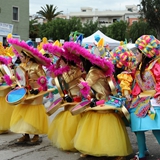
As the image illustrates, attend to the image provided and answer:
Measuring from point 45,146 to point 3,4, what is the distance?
2443 cm

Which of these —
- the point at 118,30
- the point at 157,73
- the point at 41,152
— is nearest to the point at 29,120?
the point at 41,152

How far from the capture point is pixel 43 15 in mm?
50125

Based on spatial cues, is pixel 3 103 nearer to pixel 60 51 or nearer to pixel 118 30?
pixel 60 51

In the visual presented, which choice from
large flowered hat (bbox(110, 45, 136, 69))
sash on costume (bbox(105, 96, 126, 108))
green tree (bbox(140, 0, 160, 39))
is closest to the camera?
sash on costume (bbox(105, 96, 126, 108))

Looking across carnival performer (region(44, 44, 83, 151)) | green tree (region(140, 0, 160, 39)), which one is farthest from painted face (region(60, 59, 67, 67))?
green tree (region(140, 0, 160, 39))

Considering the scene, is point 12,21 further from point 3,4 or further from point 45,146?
point 45,146

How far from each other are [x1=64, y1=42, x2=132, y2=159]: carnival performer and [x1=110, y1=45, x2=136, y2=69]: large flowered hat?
0.38 meters

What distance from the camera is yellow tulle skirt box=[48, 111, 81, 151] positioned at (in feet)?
17.0

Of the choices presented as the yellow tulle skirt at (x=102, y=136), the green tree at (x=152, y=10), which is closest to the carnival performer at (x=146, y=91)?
the yellow tulle skirt at (x=102, y=136)

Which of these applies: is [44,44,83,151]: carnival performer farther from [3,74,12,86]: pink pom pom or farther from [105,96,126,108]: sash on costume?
[3,74,12,86]: pink pom pom

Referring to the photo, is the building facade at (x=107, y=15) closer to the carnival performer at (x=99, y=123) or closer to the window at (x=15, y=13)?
the window at (x=15, y=13)

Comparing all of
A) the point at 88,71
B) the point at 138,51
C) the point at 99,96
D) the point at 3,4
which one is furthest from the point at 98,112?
the point at 3,4

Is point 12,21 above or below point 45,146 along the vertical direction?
above

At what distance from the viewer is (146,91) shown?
4508 millimetres
